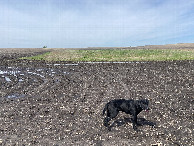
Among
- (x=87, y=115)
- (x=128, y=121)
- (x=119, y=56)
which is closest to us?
(x=128, y=121)

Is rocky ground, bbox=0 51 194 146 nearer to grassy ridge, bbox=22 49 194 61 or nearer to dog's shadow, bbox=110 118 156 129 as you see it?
dog's shadow, bbox=110 118 156 129

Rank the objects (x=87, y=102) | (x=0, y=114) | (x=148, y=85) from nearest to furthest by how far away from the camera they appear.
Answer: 1. (x=0, y=114)
2. (x=87, y=102)
3. (x=148, y=85)

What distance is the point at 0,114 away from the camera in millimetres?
13016

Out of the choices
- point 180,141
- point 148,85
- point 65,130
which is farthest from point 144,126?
point 148,85

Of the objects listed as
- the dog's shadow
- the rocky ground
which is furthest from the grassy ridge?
the dog's shadow

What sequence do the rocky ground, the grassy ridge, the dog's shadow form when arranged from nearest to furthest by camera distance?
the rocky ground, the dog's shadow, the grassy ridge

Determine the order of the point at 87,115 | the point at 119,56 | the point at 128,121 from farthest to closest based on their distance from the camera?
the point at 119,56 < the point at 87,115 < the point at 128,121

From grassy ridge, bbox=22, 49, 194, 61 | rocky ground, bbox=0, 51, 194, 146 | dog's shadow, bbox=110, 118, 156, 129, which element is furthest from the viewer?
grassy ridge, bbox=22, 49, 194, 61

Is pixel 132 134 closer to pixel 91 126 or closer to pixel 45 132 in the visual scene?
pixel 91 126

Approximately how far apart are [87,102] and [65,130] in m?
4.89

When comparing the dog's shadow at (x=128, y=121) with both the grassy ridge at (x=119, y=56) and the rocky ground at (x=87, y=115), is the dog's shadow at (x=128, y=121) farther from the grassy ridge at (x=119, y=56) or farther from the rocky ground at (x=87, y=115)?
the grassy ridge at (x=119, y=56)

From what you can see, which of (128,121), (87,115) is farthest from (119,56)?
(128,121)

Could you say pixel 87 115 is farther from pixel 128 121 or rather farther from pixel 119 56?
pixel 119 56

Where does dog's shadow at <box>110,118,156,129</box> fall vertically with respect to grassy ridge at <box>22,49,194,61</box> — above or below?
below
